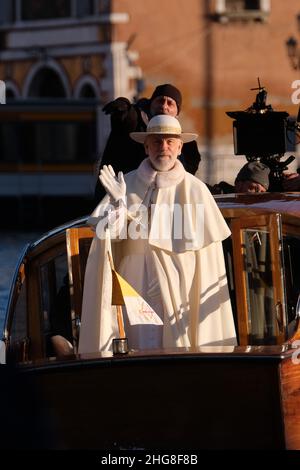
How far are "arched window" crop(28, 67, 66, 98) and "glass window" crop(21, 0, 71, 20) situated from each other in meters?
1.43

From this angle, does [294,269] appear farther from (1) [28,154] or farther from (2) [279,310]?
(1) [28,154]

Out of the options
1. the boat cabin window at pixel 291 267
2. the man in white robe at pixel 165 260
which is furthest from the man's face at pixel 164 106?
the boat cabin window at pixel 291 267

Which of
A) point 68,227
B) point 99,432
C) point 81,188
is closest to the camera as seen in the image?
point 99,432

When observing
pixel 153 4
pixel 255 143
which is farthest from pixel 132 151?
pixel 153 4

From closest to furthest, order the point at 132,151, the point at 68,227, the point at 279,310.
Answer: the point at 279,310
the point at 68,227
the point at 132,151

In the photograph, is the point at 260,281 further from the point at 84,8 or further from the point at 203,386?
the point at 84,8

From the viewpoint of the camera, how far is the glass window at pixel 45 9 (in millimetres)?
41938

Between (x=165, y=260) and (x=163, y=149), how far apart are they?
1.59 feet

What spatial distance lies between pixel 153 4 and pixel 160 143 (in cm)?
3268

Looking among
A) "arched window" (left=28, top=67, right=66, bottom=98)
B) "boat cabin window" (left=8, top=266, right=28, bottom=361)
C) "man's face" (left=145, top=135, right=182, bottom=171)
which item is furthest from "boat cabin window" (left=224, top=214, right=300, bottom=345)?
"arched window" (left=28, top=67, right=66, bottom=98)

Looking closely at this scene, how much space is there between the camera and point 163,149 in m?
7.78

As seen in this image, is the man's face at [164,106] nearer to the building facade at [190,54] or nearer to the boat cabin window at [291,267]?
the boat cabin window at [291,267]

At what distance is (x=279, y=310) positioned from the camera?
7.78 meters

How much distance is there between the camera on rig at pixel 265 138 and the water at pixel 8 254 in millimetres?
4217
